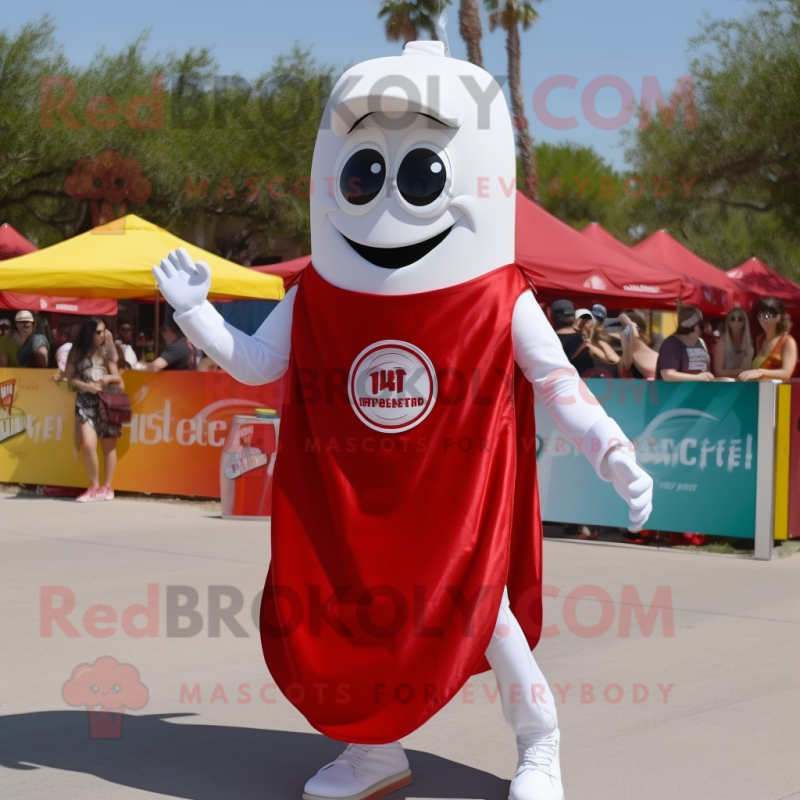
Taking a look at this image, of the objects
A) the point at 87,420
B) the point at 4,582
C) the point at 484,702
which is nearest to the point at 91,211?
the point at 87,420

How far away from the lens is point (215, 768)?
421 centimetres

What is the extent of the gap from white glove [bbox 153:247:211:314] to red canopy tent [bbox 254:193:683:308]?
8.37m

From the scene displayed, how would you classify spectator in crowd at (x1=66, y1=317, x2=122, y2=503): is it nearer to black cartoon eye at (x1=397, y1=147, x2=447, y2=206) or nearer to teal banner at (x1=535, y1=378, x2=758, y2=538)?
teal banner at (x1=535, y1=378, x2=758, y2=538)

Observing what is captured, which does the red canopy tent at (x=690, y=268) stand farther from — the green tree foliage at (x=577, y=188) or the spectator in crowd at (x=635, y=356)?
the green tree foliage at (x=577, y=188)

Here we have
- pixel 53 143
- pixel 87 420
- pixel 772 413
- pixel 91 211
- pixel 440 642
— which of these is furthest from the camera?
pixel 91 211

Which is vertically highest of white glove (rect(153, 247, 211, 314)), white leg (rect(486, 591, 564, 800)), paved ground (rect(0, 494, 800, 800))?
white glove (rect(153, 247, 211, 314))

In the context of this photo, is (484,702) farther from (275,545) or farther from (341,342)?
(341,342)

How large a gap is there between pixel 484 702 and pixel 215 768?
4.28 ft

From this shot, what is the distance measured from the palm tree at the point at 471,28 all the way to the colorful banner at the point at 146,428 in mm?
16366

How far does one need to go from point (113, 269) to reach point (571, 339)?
4354 mm

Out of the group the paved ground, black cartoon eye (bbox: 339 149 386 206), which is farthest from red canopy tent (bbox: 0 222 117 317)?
black cartoon eye (bbox: 339 149 386 206)

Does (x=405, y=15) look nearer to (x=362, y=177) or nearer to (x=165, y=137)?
(x=165, y=137)

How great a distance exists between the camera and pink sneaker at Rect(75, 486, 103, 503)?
37.3 ft

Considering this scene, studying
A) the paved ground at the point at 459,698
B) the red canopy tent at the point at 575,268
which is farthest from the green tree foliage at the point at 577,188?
the paved ground at the point at 459,698
